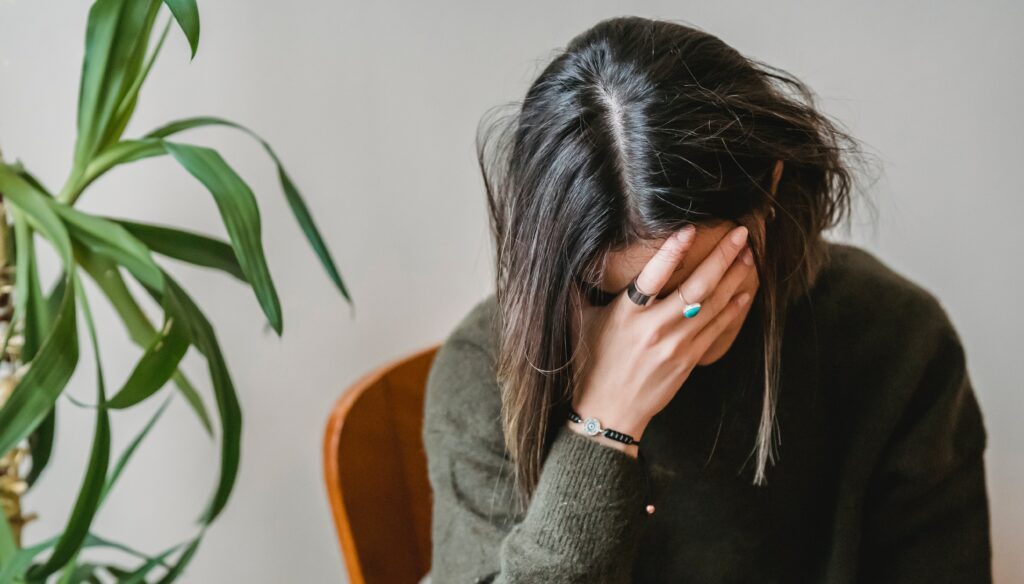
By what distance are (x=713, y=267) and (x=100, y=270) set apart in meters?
0.51

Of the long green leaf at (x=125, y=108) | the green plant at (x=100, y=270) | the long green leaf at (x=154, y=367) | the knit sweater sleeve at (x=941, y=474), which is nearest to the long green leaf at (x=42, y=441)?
the green plant at (x=100, y=270)

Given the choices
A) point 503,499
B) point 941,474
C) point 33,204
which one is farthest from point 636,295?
point 33,204

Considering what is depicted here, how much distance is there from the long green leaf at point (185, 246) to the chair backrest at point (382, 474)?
0.20 m

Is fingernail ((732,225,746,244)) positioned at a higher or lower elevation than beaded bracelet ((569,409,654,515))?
higher

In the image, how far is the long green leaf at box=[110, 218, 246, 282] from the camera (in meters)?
0.71

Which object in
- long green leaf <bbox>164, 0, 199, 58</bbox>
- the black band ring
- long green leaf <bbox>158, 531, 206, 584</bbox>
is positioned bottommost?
long green leaf <bbox>158, 531, 206, 584</bbox>

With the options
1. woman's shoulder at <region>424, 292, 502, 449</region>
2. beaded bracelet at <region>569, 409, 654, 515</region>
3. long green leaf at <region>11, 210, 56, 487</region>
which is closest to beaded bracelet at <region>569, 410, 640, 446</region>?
beaded bracelet at <region>569, 409, 654, 515</region>

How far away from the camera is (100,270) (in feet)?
2.26

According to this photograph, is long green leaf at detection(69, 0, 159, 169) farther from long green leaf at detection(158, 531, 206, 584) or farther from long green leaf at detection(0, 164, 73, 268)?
long green leaf at detection(158, 531, 206, 584)

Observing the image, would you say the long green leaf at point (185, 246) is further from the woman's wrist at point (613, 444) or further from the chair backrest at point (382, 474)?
the woman's wrist at point (613, 444)

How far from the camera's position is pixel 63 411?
983mm

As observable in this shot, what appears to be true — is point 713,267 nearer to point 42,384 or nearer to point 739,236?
point 739,236

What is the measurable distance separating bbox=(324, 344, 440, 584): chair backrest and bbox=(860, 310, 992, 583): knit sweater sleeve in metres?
0.50

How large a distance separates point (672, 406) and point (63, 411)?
72 cm
